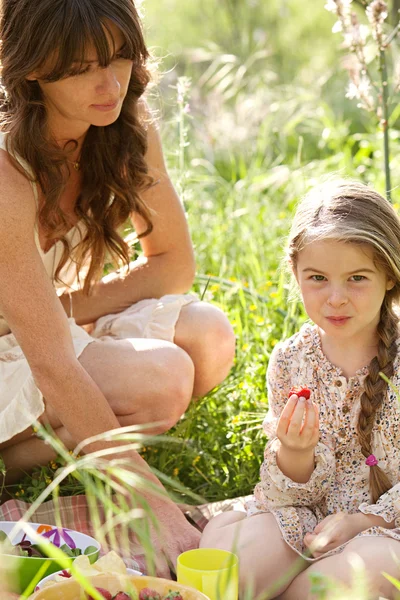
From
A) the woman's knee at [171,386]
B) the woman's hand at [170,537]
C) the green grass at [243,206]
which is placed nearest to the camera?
the woman's hand at [170,537]

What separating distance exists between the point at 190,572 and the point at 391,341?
685 millimetres

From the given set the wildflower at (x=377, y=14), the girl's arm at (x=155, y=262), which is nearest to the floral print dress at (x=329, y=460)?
the girl's arm at (x=155, y=262)

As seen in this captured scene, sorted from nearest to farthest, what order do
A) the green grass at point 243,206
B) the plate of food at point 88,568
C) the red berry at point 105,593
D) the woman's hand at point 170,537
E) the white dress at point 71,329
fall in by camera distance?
the red berry at point 105,593
the plate of food at point 88,568
the woman's hand at point 170,537
the white dress at point 71,329
the green grass at point 243,206

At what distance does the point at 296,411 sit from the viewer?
1.82 meters

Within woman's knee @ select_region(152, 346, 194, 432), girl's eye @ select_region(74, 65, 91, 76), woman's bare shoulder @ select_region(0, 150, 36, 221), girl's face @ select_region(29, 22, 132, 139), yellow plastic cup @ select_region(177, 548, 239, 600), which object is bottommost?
yellow plastic cup @ select_region(177, 548, 239, 600)

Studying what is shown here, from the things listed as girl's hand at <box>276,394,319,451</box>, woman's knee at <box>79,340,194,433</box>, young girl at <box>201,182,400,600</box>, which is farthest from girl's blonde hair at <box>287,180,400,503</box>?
woman's knee at <box>79,340,194,433</box>

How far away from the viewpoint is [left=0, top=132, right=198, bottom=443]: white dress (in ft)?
7.13

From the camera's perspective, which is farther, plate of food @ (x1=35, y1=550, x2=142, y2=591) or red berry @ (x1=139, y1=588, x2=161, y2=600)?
plate of food @ (x1=35, y1=550, x2=142, y2=591)

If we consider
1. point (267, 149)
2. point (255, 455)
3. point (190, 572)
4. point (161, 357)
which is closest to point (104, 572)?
point (190, 572)

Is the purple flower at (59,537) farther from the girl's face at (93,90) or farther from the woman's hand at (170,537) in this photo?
the girl's face at (93,90)

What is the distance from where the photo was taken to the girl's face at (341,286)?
1.88 meters

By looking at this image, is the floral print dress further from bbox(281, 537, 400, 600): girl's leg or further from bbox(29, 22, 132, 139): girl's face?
bbox(29, 22, 132, 139): girl's face

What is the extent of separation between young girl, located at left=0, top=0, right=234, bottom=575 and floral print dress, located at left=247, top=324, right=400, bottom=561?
0.25m

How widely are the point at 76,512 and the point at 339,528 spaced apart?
2.32 ft
